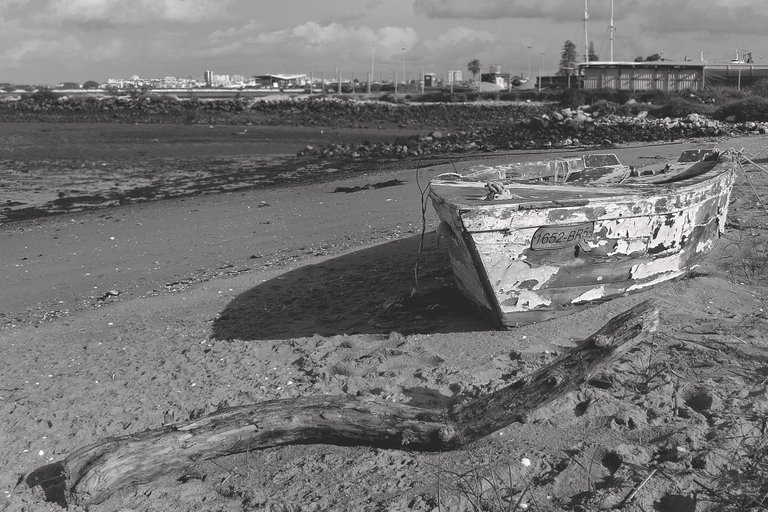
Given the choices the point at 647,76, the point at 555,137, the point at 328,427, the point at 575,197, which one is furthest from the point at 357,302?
the point at 647,76

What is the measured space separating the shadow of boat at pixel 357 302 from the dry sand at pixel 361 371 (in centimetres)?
3

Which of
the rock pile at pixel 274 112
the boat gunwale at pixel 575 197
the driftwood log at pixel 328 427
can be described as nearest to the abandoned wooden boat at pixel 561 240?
the boat gunwale at pixel 575 197

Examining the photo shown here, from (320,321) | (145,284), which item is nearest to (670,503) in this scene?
(320,321)

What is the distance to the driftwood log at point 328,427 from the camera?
12.8ft

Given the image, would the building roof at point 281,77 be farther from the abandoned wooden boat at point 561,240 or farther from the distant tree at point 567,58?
the abandoned wooden boat at point 561,240

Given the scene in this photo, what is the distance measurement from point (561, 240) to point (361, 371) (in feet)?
5.88

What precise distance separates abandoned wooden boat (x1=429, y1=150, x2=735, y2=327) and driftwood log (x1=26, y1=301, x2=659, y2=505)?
149 centimetres

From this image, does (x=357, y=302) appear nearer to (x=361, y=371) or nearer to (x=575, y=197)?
(x=361, y=371)

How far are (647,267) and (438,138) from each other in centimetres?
2543

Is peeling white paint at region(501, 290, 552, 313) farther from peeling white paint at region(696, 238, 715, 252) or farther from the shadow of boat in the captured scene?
peeling white paint at region(696, 238, 715, 252)

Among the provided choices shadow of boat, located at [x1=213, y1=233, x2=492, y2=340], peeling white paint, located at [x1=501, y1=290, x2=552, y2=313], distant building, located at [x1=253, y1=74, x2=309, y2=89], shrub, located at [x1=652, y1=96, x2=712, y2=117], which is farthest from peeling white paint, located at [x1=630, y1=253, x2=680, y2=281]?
distant building, located at [x1=253, y1=74, x2=309, y2=89]

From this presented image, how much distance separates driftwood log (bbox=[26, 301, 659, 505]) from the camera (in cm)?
389

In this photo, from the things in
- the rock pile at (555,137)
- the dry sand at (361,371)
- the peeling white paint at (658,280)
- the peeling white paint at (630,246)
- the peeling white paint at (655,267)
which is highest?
the rock pile at (555,137)

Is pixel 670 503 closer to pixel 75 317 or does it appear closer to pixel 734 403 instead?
pixel 734 403
